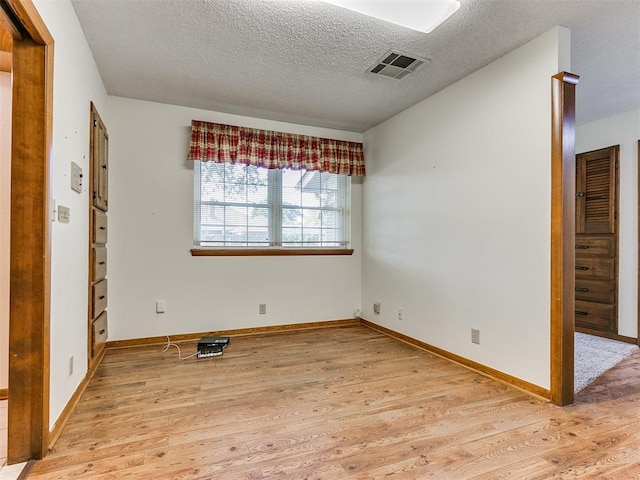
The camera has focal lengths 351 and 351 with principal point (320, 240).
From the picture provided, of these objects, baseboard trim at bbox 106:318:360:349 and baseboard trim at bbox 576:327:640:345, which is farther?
baseboard trim at bbox 576:327:640:345

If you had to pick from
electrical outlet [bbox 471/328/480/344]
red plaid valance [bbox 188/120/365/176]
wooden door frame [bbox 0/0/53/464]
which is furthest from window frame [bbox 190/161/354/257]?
wooden door frame [bbox 0/0/53/464]

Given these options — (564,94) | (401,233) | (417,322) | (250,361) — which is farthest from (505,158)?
(250,361)

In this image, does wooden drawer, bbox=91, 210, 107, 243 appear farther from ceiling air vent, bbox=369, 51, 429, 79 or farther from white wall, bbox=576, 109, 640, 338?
white wall, bbox=576, 109, 640, 338

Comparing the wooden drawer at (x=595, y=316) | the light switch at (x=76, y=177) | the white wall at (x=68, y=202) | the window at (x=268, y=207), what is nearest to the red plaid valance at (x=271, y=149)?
the window at (x=268, y=207)

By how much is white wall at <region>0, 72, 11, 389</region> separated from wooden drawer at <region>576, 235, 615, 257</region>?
5.28 m

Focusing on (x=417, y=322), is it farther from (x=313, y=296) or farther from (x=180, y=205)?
(x=180, y=205)

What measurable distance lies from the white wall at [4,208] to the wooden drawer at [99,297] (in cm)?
51

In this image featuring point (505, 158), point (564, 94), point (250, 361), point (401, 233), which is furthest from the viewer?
point (401, 233)

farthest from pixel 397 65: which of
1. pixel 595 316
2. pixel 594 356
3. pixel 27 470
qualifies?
pixel 595 316

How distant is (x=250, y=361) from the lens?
2.98 meters

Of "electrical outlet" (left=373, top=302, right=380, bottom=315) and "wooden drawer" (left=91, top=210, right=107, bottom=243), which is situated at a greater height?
"wooden drawer" (left=91, top=210, right=107, bottom=243)

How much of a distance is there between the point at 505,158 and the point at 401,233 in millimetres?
1372

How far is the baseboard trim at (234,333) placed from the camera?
132 inches

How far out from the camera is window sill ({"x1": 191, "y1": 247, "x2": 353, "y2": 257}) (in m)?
3.64
